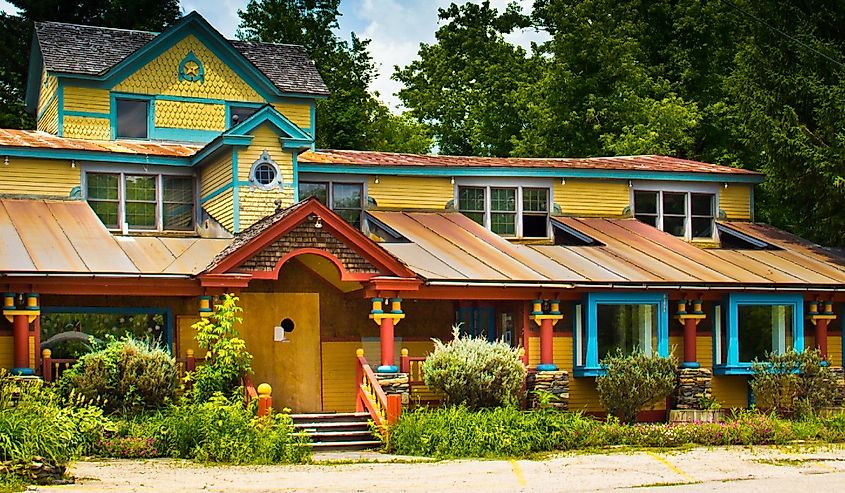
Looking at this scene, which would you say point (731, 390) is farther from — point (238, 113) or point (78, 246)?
point (78, 246)

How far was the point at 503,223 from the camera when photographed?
3120 centimetres

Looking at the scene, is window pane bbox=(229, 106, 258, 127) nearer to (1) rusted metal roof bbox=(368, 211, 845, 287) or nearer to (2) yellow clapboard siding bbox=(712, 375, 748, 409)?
(1) rusted metal roof bbox=(368, 211, 845, 287)

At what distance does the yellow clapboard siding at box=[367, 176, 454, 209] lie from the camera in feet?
99.1

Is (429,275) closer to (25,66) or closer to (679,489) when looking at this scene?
(679,489)

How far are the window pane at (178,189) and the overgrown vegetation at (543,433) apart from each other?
8277 millimetres

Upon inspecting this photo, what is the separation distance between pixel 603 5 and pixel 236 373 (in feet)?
91.9

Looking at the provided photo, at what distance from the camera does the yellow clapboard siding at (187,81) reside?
30.5 m

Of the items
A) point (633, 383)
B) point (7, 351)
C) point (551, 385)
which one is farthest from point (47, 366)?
point (633, 383)

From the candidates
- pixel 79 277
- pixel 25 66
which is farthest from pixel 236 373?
pixel 25 66

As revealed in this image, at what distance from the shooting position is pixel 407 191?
30.6m

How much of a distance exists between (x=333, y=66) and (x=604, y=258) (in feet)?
76.5

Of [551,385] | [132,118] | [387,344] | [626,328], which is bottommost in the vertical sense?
[551,385]

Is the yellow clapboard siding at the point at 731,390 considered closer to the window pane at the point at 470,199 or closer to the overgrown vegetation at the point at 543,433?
the overgrown vegetation at the point at 543,433

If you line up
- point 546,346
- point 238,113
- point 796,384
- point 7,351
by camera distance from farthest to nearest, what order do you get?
point 238,113 → point 796,384 → point 546,346 → point 7,351
